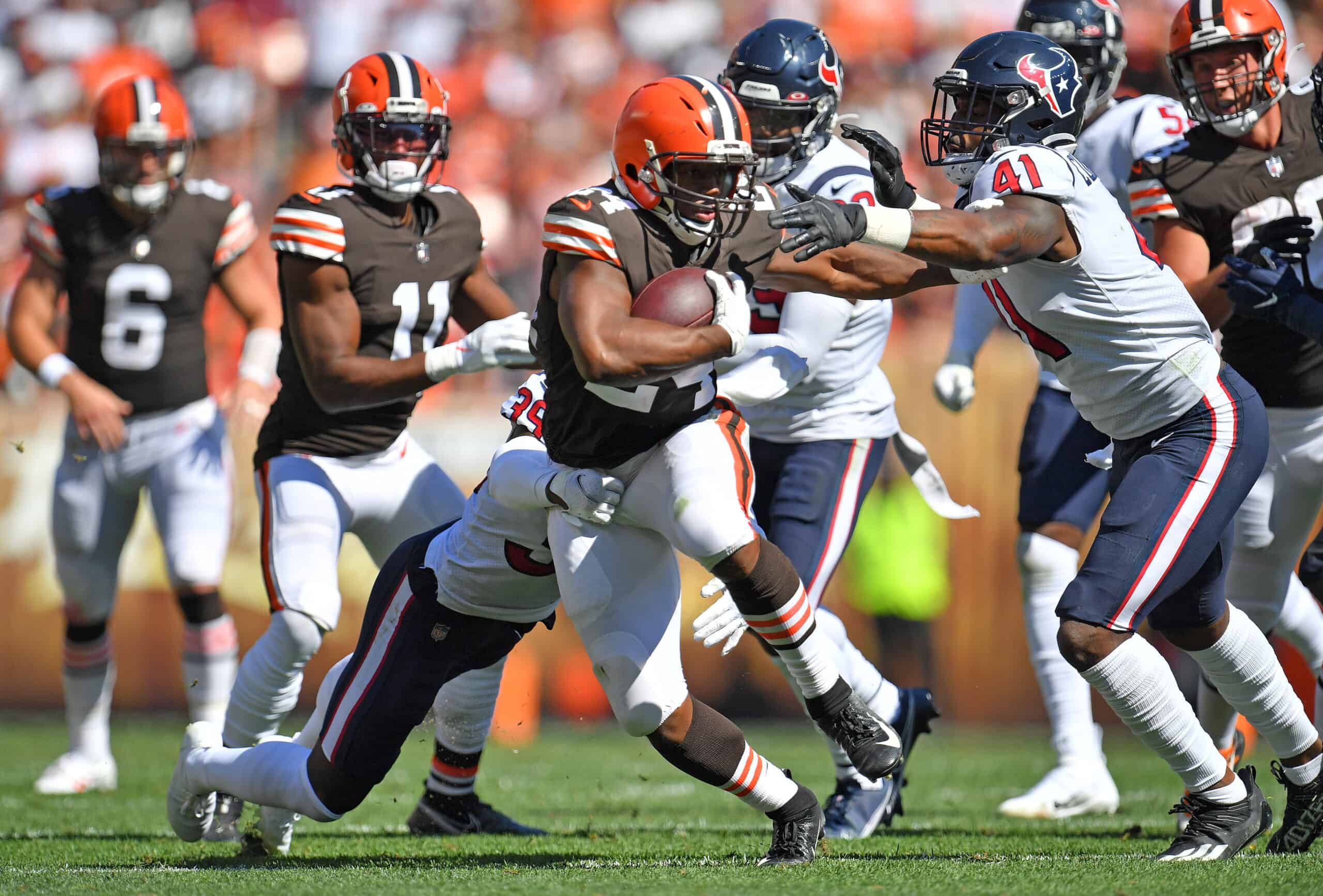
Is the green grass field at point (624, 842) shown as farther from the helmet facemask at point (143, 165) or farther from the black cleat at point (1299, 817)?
the helmet facemask at point (143, 165)

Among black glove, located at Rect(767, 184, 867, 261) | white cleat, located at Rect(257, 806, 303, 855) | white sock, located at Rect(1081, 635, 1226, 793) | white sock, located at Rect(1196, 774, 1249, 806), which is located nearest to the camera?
black glove, located at Rect(767, 184, 867, 261)

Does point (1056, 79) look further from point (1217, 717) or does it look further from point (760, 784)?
point (1217, 717)

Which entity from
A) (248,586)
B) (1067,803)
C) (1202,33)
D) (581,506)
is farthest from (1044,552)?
(248,586)

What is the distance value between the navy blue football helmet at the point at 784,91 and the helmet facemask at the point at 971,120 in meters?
0.79

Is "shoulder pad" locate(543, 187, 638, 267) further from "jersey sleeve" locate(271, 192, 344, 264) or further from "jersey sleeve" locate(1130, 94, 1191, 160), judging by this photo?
"jersey sleeve" locate(1130, 94, 1191, 160)

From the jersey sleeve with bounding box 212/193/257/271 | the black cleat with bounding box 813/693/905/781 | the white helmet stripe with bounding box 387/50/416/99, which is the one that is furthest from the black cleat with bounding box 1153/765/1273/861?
the jersey sleeve with bounding box 212/193/257/271

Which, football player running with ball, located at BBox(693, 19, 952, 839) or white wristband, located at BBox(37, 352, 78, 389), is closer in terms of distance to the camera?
football player running with ball, located at BBox(693, 19, 952, 839)

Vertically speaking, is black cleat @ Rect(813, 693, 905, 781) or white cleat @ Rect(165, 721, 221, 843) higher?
black cleat @ Rect(813, 693, 905, 781)

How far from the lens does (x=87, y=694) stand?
5.55 m

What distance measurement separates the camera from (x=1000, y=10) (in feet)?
28.7

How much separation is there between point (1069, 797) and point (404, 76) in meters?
2.99

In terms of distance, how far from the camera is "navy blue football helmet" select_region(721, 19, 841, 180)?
446 cm

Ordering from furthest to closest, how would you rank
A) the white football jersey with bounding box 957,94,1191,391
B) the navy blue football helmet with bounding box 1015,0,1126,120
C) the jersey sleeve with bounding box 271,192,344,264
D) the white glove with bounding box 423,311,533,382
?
the white football jersey with bounding box 957,94,1191,391 < the navy blue football helmet with bounding box 1015,0,1126,120 < the jersey sleeve with bounding box 271,192,344,264 < the white glove with bounding box 423,311,533,382

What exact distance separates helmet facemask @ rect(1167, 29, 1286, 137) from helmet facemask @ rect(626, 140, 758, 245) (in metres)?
1.70
